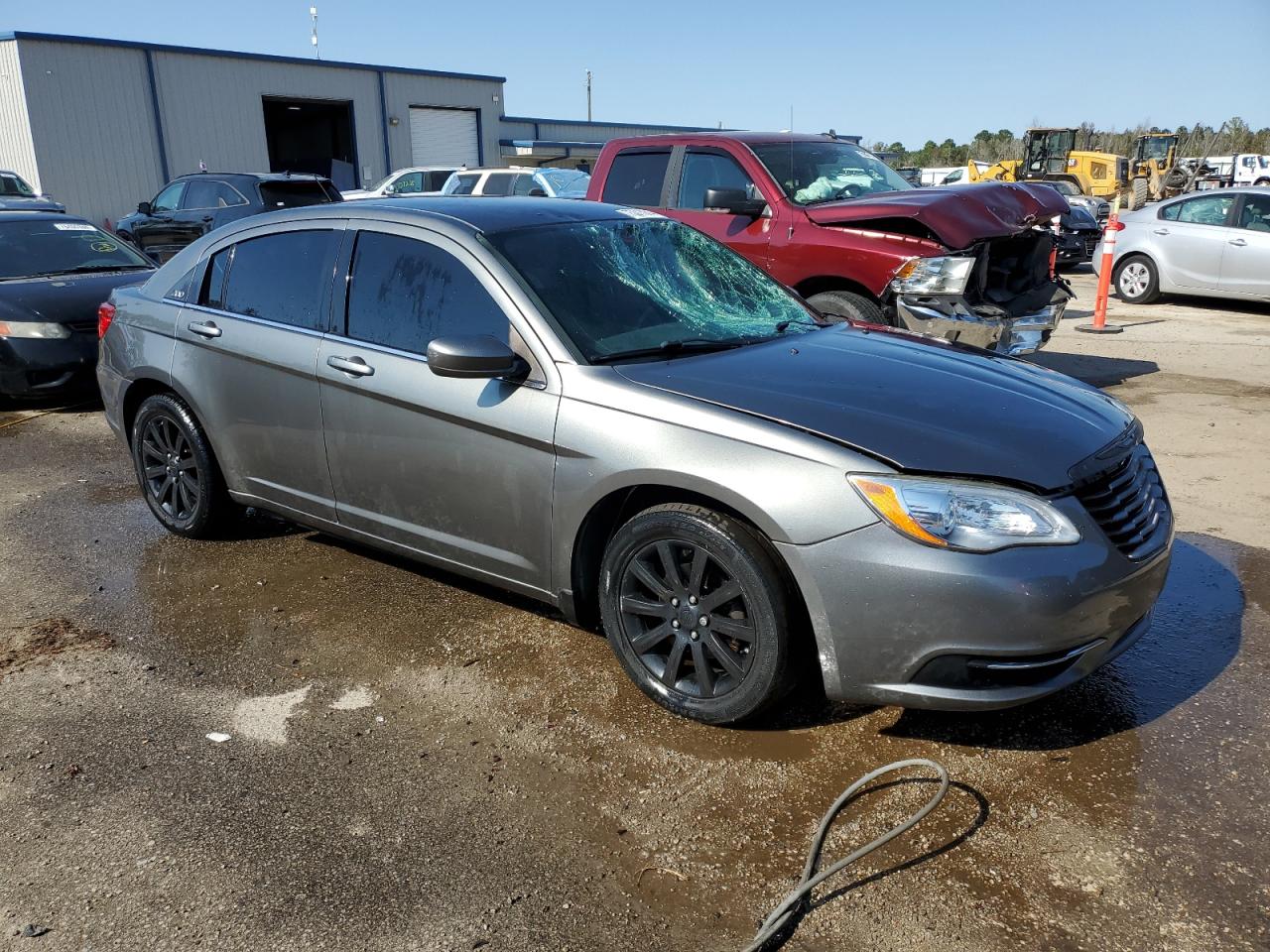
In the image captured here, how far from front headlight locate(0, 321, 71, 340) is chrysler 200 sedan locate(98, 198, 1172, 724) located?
12.5 feet

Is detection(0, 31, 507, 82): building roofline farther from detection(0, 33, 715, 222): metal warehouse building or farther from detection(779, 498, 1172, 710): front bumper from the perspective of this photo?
detection(779, 498, 1172, 710): front bumper

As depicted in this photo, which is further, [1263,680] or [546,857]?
[1263,680]

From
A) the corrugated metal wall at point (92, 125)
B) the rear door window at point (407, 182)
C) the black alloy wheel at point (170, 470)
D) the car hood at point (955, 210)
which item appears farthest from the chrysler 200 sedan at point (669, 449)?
the corrugated metal wall at point (92, 125)

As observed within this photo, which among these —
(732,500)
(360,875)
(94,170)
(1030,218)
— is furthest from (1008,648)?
(94,170)

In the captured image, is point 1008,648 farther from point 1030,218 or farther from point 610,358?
point 1030,218

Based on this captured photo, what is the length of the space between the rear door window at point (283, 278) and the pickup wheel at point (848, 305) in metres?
3.77

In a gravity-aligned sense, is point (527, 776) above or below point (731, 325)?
below

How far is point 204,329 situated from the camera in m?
4.66

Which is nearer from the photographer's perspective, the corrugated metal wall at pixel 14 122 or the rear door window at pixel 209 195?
the rear door window at pixel 209 195

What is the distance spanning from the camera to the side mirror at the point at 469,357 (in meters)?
3.44

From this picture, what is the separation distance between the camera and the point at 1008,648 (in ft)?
9.18

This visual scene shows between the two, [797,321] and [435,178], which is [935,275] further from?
[435,178]

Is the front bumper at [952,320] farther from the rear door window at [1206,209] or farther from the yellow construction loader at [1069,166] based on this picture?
the yellow construction loader at [1069,166]

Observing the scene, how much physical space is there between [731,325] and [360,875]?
7.78ft
